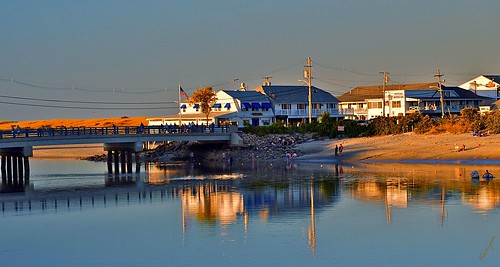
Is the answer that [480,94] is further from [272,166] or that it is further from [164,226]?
[164,226]

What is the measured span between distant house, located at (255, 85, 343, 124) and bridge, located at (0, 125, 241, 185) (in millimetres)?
26451

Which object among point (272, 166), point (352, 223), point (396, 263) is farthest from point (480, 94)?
point (396, 263)

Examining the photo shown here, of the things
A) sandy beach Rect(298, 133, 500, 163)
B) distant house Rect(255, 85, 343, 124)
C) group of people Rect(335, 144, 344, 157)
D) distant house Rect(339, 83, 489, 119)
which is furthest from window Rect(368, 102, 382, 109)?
group of people Rect(335, 144, 344, 157)

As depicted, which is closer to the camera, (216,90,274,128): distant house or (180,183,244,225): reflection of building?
(180,183,244,225): reflection of building

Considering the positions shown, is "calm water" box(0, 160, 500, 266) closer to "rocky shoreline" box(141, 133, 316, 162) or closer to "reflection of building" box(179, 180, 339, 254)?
"reflection of building" box(179, 180, 339, 254)

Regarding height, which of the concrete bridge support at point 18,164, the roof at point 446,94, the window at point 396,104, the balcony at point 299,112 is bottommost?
the concrete bridge support at point 18,164

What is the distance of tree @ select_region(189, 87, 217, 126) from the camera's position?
10431 cm

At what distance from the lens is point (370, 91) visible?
124m

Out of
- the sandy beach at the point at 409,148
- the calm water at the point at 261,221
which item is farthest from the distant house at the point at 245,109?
the calm water at the point at 261,221

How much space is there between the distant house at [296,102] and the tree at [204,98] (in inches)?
316

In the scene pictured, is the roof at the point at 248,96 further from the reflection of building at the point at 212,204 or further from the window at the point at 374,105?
the reflection of building at the point at 212,204

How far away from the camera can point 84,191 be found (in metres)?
51.4

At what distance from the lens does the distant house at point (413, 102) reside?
A: 362 feet

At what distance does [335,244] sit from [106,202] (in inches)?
731
